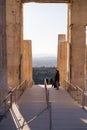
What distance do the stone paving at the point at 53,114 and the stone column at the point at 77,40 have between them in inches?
107

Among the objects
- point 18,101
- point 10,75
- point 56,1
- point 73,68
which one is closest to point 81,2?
point 56,1

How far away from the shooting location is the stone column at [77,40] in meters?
23.3

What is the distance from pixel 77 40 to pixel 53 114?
9497 millimetres

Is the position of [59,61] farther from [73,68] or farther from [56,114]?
[56,114]

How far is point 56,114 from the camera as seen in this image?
48.3 feet

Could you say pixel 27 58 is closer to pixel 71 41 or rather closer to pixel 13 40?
pixel 13 40

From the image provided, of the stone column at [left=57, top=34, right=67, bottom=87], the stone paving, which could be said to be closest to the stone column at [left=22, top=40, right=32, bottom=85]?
the stone column at [left=57, top=34, right=67, bottom=87]

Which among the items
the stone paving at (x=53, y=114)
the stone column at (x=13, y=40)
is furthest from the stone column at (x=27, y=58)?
the stone paving at (x=53, y=114)

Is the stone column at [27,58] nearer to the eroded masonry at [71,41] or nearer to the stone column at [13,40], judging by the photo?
the eroded masonry at [71,41]

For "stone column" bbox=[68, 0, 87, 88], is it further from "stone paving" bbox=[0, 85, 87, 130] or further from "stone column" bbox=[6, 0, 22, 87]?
"stone column" bbox=[6, 0, 22, 87]

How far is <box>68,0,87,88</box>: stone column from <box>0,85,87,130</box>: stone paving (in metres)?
2.71

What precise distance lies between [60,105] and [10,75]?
6908mm

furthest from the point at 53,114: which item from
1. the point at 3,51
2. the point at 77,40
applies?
the point at 77,40

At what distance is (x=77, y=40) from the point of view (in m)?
23.5
